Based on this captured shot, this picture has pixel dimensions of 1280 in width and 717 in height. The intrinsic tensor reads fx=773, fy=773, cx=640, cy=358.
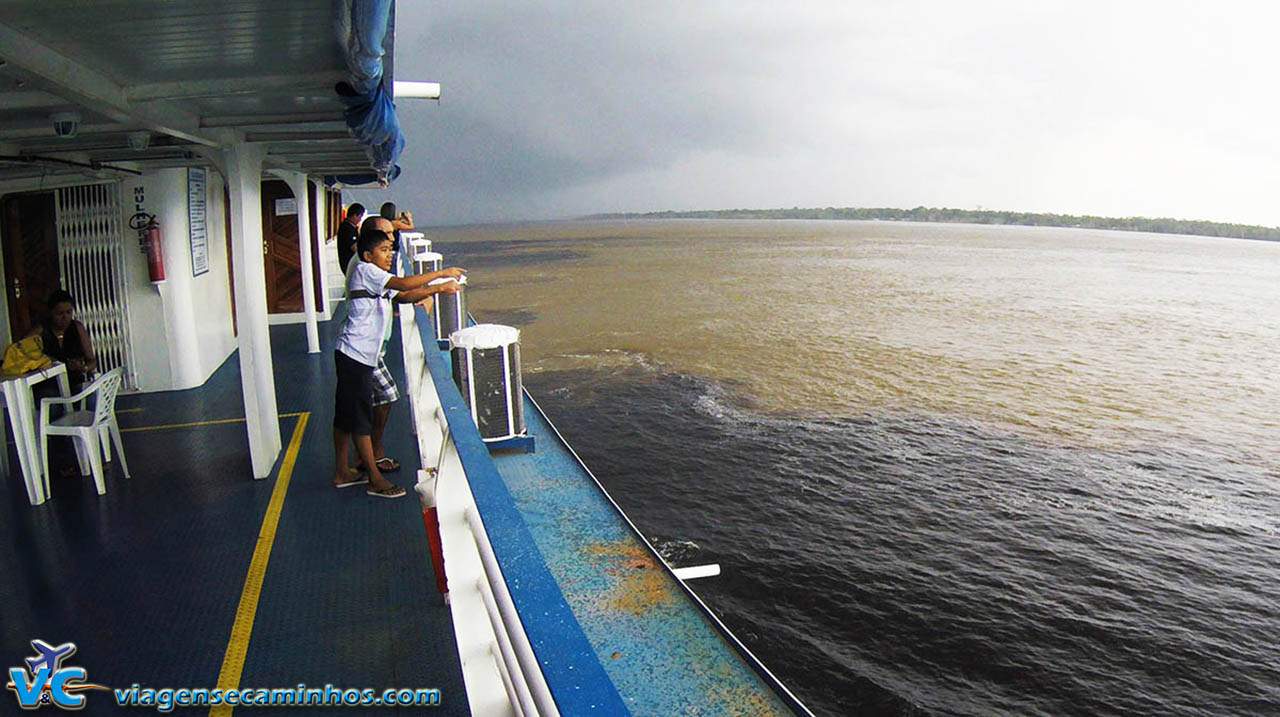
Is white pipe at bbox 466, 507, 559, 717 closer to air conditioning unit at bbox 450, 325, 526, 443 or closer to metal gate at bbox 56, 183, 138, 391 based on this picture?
air conditioning unit at bbox 450, 325, 526, 443

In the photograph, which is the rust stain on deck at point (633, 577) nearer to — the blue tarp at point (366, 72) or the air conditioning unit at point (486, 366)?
the air conditioning unit at point (486, 366)

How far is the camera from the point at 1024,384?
82.1 feet

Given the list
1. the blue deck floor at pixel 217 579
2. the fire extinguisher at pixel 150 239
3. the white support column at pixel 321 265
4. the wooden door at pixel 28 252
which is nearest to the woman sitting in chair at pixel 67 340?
the blue deck floor at pixel 217 579

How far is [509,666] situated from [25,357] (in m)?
5.88

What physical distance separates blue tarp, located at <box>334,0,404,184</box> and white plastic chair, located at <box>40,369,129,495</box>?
2.79m

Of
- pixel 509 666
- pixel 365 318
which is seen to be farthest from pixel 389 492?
pixel 509 666

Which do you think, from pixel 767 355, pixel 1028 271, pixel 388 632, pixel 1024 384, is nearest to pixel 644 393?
pixel 767 355

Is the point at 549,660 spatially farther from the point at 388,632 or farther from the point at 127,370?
the point at 127,370

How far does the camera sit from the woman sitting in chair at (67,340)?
6066 mm

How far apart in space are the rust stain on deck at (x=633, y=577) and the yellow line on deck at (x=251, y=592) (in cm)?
236

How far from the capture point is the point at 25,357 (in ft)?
18.6

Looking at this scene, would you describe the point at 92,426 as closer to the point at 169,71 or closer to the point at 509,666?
the point at 169,71

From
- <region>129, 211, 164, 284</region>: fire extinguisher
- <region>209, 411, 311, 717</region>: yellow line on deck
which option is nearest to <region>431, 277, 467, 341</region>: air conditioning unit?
<region>129, 211, 164, 284</region>: fire extinguisher

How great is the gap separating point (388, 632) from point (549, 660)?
2592mm
